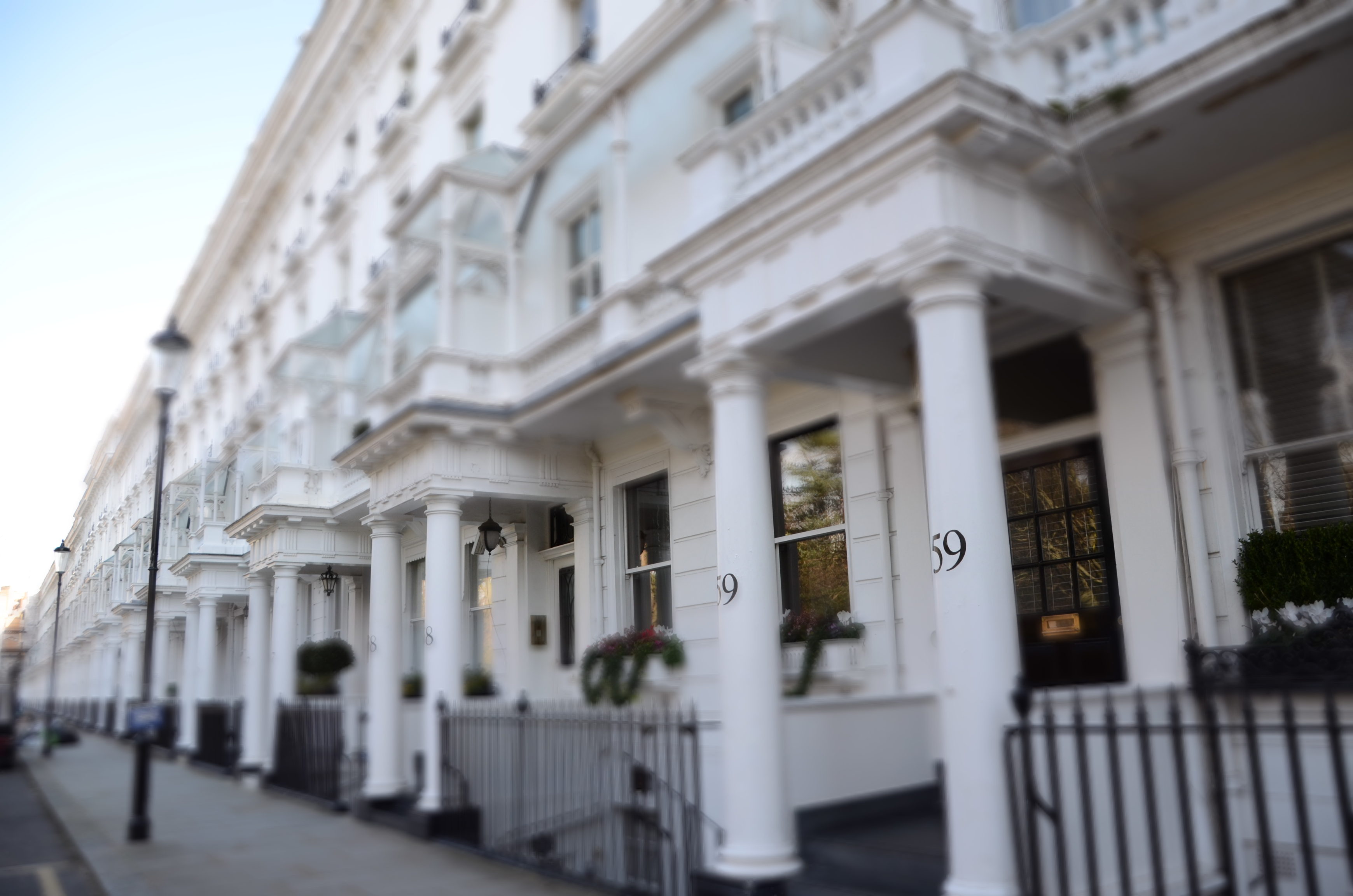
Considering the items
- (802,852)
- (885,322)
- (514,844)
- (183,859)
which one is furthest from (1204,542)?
(183,859)

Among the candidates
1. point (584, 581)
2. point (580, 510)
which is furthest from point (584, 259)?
point (584, 581)

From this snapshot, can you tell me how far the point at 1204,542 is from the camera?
6289 millimetres

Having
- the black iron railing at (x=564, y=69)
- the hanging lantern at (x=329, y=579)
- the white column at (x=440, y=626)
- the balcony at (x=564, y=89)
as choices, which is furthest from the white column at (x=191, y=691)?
the balcony at (x=564, y=89)

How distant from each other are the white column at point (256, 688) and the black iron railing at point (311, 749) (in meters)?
2.20

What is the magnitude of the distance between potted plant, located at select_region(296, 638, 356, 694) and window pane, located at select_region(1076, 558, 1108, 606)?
52.0 feet

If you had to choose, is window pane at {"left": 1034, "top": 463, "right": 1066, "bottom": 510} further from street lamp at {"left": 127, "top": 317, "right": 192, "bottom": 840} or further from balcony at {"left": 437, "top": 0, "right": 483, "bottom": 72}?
balcony at {"left": 437, "top": 0, "right": 483, "bottom": 72}

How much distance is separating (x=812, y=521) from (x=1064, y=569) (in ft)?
8.53

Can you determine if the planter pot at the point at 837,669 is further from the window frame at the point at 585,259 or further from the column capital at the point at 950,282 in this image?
the window frame at the point at 585,259

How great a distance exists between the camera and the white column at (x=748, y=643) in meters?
6.35

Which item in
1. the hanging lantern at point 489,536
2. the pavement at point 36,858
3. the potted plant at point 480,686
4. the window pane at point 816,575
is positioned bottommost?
the pavement at point 36,858

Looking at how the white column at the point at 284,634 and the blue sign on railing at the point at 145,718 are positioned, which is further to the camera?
the white column at the point at 284,634

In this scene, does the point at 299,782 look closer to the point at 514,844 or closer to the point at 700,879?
the point at 514,844

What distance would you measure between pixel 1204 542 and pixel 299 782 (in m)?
13.8

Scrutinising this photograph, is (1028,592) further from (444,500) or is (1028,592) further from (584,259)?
(584,259)
